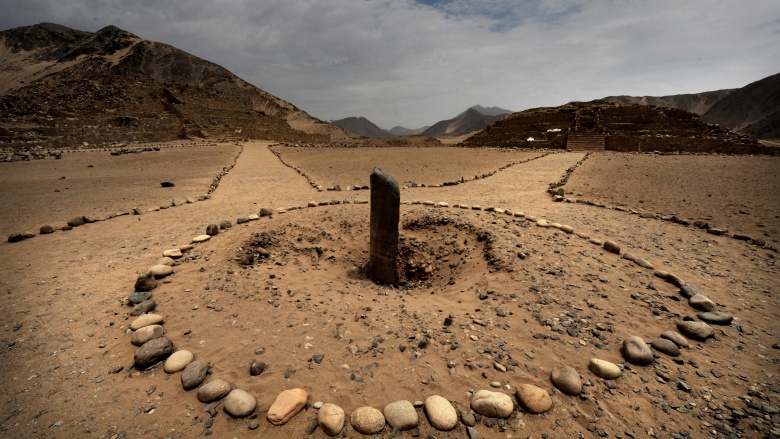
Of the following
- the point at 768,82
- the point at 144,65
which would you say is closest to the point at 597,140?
the point at 768,82

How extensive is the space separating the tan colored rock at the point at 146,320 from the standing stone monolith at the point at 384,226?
333 centimetres

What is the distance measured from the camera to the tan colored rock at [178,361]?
3.13 m

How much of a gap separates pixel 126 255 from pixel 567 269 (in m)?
7.99

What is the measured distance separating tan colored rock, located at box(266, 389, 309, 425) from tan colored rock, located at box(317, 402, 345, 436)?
194mm

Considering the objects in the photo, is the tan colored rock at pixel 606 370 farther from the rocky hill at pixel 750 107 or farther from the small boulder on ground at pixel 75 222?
the rocky hill at pixel 750 107

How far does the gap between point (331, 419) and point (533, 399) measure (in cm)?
177

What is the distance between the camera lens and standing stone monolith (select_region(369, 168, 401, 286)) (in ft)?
18.1

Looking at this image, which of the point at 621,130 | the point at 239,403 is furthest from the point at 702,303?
the point at 621,130

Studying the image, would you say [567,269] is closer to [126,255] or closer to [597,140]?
[126,255]

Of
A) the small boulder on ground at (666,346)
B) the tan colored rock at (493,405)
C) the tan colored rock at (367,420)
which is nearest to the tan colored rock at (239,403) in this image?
the tan colored rock at (367,420)

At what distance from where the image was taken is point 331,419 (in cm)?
255

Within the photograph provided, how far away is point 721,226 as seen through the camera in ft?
25.1

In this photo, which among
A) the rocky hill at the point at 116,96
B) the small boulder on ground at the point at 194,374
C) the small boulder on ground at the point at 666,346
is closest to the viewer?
the small boulder on ground at the point at 194,374

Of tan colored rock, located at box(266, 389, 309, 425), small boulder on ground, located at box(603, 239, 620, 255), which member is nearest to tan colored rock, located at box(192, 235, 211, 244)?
tan colored rock, located at box(266, 389, 309, 425)
